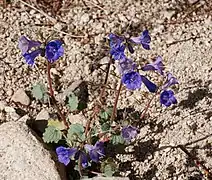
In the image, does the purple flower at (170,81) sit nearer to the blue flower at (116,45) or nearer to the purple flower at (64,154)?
the blue flower at (116,45)

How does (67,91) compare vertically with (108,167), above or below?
above

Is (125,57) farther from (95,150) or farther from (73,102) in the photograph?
(73,102)

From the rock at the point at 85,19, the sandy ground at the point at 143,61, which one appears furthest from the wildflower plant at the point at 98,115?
the rock at the point at 85,19

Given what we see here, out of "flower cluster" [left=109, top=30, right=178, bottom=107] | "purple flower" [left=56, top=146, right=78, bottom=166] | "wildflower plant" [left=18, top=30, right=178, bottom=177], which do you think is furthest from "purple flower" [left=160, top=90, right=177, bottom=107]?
"purple flower" [left=56, top=146, right=78, bottom=166]

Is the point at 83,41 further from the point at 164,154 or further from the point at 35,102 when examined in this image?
the point at 164,154

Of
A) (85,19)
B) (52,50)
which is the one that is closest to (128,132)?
(52,50)
